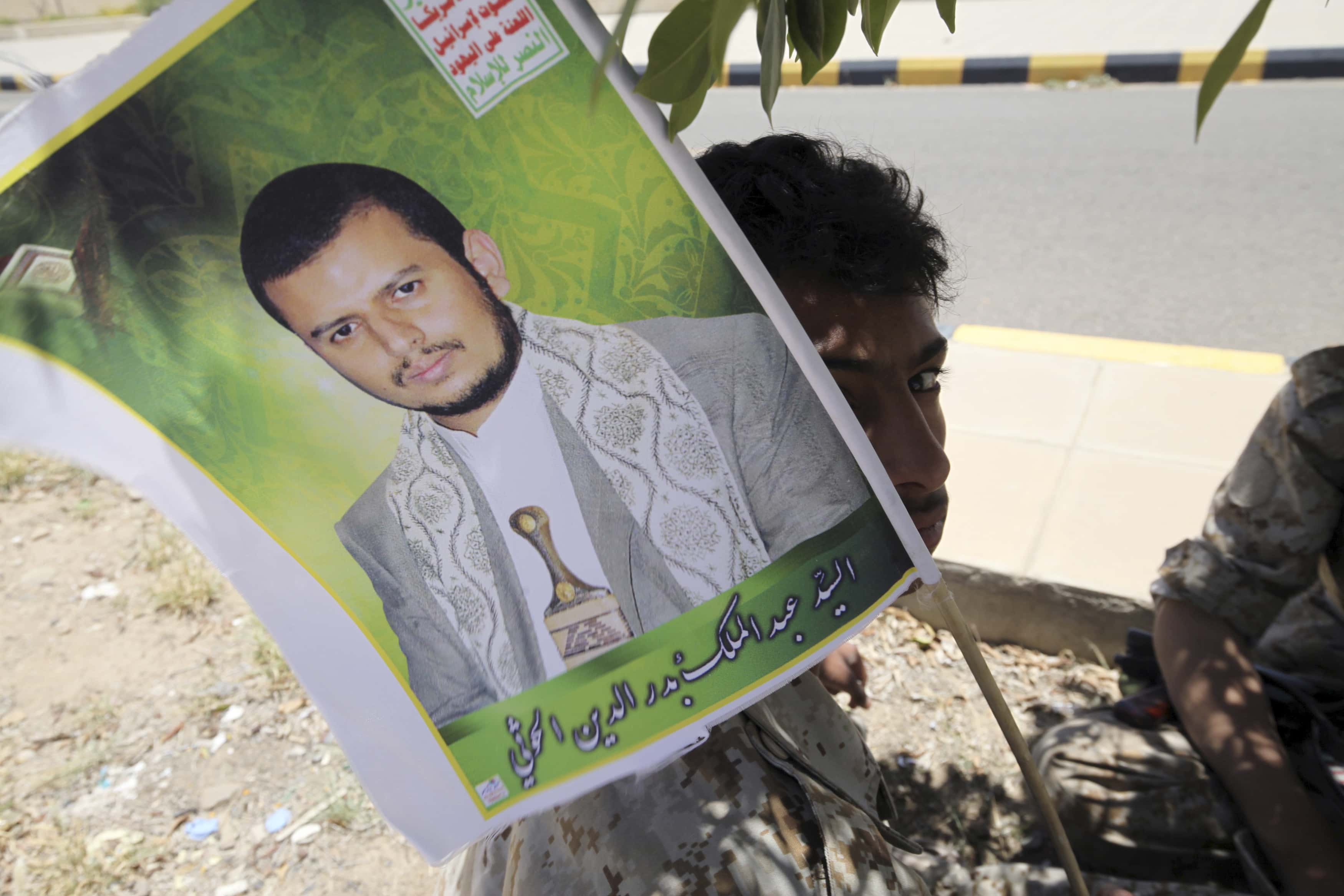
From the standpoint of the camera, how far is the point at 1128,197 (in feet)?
20.9

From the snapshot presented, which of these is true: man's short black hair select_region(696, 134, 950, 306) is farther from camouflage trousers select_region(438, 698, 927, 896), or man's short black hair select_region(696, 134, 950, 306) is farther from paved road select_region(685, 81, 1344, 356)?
paved road select_region(685, 81, 1344, 356)

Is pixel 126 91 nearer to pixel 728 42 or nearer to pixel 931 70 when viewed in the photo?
pixel 728 42

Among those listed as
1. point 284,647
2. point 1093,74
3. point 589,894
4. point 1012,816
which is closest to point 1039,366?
point 1012,816

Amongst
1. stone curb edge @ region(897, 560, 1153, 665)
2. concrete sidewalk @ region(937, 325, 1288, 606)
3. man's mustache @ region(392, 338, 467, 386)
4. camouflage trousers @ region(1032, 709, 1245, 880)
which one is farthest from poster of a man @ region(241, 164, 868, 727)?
concrete sidewalk @ region(937, 325, 1288, 606)

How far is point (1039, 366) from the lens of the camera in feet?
14.4

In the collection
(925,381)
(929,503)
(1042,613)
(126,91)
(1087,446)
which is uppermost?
(126,91)

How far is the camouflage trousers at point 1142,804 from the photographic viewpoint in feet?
7.01

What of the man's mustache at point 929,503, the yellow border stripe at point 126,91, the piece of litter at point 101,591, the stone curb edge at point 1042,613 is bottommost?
the stone curb edge at point 1042,613

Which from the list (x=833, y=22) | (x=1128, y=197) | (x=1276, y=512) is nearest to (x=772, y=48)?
(x=833, y=22)

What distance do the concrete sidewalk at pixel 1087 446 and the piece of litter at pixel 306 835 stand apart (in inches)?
76.2

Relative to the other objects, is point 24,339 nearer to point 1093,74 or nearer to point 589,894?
point 589,894

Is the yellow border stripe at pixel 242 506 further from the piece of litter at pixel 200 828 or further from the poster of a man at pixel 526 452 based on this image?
the piece of litter at pixel 200 828

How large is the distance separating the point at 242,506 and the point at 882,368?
2.51 feet

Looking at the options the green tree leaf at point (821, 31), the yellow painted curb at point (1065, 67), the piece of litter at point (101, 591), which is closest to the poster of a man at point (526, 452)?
the green tree leaf at point (821, 31)
